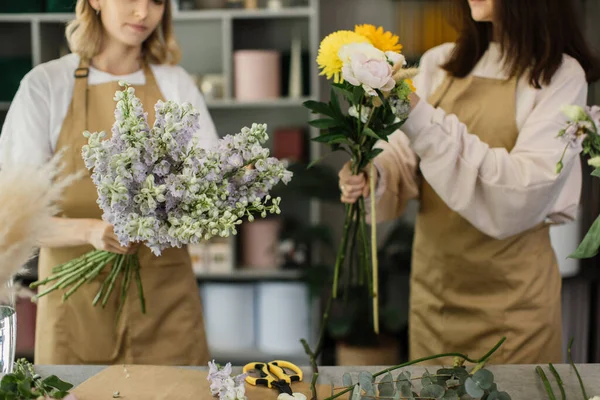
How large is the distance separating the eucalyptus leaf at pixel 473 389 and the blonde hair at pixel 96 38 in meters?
1.11

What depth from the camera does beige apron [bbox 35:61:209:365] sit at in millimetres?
1666

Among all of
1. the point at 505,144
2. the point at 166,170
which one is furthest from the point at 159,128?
the point at 505,144

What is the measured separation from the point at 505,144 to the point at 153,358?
1017mm

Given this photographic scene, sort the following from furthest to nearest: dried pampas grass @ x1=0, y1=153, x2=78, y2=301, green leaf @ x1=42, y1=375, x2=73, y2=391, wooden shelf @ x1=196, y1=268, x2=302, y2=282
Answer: wooden shelf @ x1=196, y1=268, x2=302, y2=282, green leaf @ x1=42, y1=375, x2=73, y2=391, dried pampas grass @ x1=0, y1=153, x2=78, y2=301

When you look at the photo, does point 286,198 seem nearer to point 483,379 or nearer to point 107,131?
point 107,131

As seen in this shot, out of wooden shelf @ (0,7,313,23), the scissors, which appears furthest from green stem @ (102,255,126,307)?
wooden shelf @ (0,7,313,23)

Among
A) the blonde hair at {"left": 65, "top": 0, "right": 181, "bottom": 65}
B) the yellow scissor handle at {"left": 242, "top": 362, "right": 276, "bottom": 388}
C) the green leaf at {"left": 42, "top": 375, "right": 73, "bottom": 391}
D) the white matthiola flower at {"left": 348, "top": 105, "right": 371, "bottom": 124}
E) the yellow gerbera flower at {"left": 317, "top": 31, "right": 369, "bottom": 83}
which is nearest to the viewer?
the green leaf at {"left": 42, "top": 375, "right": 73, "bottom": 391}

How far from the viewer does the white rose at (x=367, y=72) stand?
47.9 inches

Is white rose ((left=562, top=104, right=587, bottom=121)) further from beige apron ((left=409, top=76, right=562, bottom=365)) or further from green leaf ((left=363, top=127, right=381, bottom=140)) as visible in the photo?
beige apron ((left=409, top=76, right=562, bottom=365))

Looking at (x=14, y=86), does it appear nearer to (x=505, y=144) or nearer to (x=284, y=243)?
(x=284, y=243)

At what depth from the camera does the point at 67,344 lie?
1704 mm

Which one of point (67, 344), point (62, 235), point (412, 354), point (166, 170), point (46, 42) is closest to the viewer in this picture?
point (166, 170)

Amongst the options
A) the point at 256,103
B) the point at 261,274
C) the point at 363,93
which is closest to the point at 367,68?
the point at 363,93

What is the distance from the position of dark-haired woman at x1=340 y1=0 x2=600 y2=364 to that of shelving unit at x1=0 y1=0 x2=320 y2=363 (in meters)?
1.53
